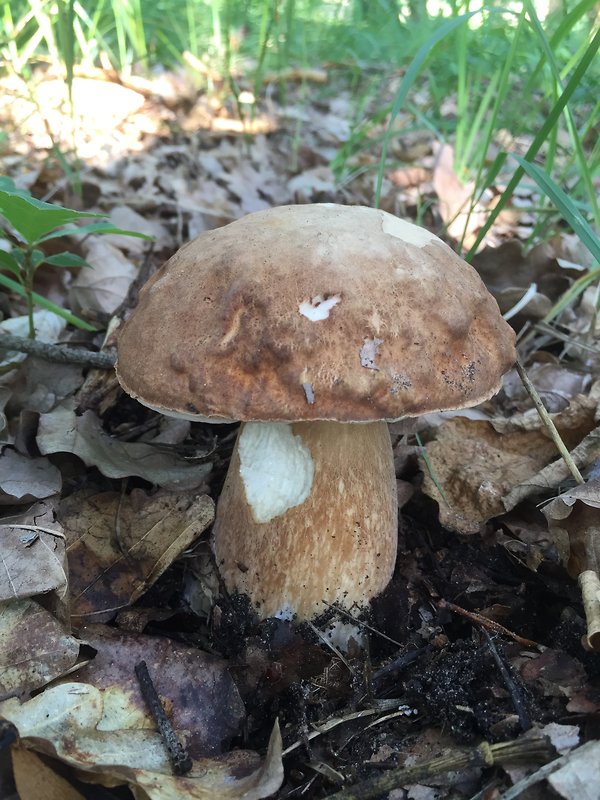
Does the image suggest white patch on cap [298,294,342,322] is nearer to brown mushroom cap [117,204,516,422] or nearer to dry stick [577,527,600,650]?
brown mushroom cap [117,204,516,422]

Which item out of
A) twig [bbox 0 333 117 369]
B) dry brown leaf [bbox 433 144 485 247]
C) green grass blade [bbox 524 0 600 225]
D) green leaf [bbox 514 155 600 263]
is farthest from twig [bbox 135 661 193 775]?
dry brown leaf [bbox 433 144 485 247]

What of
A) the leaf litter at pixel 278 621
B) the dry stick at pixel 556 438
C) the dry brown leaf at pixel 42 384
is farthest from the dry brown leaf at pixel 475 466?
the dry brown leaf at pixel 42 384

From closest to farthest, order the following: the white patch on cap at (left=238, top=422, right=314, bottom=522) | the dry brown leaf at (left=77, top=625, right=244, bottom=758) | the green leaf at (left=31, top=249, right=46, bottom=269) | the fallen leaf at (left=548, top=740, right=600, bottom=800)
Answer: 1. the fallen leaf at (left=548, top=740, right=600, bottom=800)
2. the dry brown leaf at (left=77, top=625, right=244, bottom=758)
3. the white patch on cap at (left=238, top=422, right=314, bottom=522)
4. the green leaf at (left=31, top=249, right=46, bottom=269)

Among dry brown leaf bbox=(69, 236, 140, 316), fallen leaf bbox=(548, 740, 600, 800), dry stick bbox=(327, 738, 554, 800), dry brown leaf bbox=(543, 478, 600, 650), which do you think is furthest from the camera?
dry brown leaf bbox=(69, 236, 140, 316)

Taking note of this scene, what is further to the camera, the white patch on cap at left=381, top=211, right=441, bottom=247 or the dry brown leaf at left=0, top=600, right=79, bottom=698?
the white patch on cap at left=381, top=211, right=441, bottom=247

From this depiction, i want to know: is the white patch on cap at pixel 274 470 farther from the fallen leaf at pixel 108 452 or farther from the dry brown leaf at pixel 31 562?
the dry brown leaf at pixel 31 562

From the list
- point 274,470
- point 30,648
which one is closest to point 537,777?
point 274,470

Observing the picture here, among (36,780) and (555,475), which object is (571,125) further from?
(36,780)
